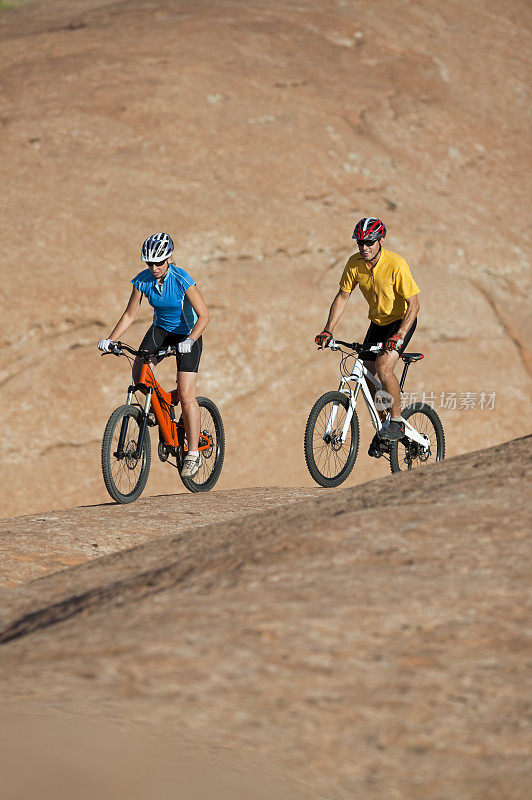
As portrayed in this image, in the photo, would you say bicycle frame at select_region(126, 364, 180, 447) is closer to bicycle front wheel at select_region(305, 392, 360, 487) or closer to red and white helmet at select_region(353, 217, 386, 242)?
bicycle front wheel at select_region(305, 392, 360, 487)

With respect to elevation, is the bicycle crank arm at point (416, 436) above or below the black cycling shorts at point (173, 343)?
below

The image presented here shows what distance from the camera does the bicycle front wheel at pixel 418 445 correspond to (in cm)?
1015

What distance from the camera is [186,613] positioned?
3.96 m

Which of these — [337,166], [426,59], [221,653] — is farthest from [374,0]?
[221,653]

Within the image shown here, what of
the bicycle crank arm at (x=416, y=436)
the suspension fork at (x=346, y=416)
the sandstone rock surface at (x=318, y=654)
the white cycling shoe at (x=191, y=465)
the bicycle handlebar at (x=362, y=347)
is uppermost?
the bicycle handlebar at (x=362, y=347)

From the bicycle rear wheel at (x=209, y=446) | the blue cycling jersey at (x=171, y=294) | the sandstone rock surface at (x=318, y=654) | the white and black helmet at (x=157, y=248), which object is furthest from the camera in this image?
the bicycle rear wheel at (x=209, y=446)

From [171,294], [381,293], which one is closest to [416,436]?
[381,293]

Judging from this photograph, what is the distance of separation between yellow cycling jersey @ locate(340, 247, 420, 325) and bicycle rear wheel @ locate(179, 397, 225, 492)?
2.08 metres

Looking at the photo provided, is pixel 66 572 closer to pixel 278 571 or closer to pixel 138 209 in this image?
pixel 278 571

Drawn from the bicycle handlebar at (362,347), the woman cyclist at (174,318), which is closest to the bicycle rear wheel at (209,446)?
the woman cyclist at (174,318)

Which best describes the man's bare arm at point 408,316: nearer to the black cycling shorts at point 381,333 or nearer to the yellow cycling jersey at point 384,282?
the yellow cycling jersey at point 384,282

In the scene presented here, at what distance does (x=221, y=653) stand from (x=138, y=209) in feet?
36.2

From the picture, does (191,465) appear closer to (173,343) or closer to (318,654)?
(173,343)

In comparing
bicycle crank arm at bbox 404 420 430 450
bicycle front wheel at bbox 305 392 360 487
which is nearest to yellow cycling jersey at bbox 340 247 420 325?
bicycle front wheel at bbox 305 392 360 487
